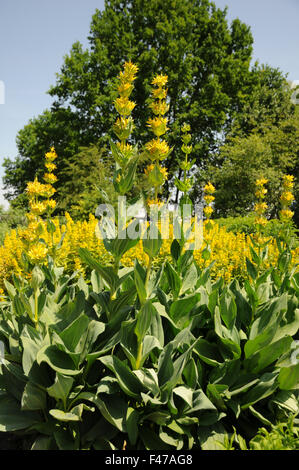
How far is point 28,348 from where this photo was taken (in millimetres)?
1965

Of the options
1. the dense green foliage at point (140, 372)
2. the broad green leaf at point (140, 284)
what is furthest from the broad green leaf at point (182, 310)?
the broad green leaf at point (140, 284)

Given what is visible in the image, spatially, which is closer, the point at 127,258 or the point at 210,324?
the point at 210,324

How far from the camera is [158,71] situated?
69.1 feet

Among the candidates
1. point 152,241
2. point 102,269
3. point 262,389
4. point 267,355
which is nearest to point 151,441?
point 262,389

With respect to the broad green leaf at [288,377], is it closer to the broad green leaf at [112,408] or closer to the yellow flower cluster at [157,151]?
the broad green leaf at [112,408]

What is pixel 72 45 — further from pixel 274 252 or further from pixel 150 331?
pixel 150 331

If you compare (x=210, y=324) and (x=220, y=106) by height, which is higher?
(x=220, y=106)

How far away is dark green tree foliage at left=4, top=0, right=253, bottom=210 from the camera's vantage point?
2038cm

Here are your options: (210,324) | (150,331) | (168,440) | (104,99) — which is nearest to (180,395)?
(168,440)

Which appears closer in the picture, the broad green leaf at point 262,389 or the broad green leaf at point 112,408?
the broad green leaf at point 112,408

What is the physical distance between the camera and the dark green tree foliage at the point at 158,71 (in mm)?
20375

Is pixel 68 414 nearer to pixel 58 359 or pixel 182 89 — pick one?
pixel 58 359

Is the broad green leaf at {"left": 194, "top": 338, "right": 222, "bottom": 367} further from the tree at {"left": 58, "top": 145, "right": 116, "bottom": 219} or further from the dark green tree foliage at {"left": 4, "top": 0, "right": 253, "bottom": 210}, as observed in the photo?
the dark green tree foliage at {"left": 4, "top": 0, "right": 253, "bottom": 210}
